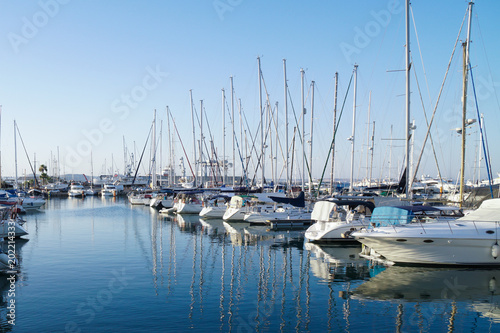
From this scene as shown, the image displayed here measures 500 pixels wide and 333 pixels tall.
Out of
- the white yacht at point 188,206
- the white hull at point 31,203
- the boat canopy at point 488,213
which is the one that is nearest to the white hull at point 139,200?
the white hull at point 31,203

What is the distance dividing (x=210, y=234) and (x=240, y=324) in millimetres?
20744

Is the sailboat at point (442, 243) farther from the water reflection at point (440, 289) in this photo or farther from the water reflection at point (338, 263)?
the water reflection at point (338, 263)

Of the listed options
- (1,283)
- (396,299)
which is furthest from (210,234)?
(396,299)

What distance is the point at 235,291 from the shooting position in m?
16.3

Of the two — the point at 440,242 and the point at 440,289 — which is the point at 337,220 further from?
the point at 440,289

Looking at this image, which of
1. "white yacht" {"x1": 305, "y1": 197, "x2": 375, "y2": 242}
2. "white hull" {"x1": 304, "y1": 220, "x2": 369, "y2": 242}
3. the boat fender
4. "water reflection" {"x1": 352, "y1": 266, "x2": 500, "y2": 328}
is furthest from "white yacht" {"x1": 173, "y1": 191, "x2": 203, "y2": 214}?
the boat fender

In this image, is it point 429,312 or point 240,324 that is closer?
point 240,324

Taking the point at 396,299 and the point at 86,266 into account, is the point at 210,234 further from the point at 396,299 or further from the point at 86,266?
the point at 396,299

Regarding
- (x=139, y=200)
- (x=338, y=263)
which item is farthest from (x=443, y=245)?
(x=139, y=200)

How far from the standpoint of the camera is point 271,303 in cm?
1480

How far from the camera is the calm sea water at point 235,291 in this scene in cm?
1286

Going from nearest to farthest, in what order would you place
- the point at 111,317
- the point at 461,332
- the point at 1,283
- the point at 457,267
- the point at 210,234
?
the point at 461,332 < the point at 111,317 < the point at 1,283 < the point at 457,267 < the point at 210,234

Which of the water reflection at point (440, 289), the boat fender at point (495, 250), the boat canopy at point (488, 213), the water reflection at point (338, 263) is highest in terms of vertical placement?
the boat canopy at point (488, 213)

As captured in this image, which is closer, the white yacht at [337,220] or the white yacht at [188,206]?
the white yacht at [337,220]
